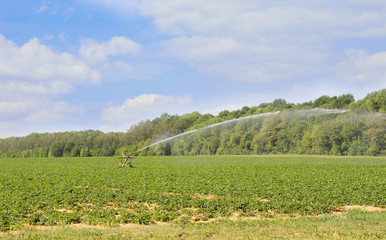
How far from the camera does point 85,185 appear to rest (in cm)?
3100

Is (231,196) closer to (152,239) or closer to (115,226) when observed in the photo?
(115,226)

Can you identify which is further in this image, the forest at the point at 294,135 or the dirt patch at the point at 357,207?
the forest at the point at 294,135

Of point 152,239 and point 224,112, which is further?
point 224,112

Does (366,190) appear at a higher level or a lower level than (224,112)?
lower

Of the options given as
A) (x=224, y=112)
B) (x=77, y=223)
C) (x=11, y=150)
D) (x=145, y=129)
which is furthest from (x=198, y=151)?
(x=11, y=150)

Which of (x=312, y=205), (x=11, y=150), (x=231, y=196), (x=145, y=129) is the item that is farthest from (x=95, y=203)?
(x=11, y=150)

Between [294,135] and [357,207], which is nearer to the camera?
[357,207]

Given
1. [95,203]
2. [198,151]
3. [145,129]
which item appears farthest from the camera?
[145,129]

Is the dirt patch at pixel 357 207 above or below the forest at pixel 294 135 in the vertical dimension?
below

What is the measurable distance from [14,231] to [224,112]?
96.4 m

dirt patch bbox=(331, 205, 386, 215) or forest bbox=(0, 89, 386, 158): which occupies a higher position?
forest bbox=(0, 89, 386, 158)

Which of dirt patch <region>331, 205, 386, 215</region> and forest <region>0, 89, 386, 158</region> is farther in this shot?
forest <region>0, 89, 386, 158</region>

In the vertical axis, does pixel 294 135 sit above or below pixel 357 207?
above

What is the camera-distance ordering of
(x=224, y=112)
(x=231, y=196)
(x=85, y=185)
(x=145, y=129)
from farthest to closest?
(x=145, y=129), (x=224, y=112), (x=85, y=185), (x=231, y=196)
